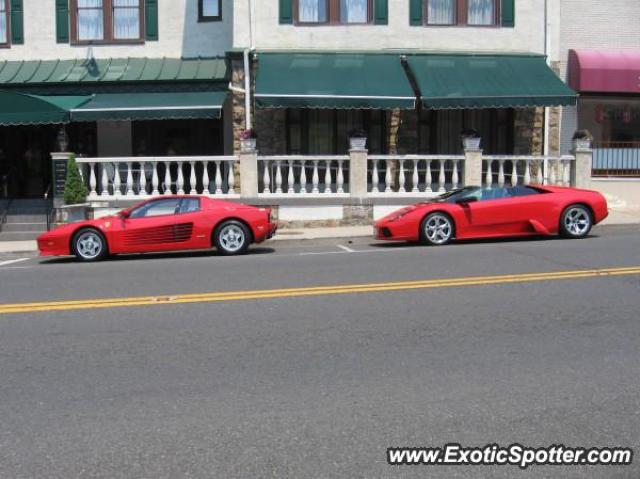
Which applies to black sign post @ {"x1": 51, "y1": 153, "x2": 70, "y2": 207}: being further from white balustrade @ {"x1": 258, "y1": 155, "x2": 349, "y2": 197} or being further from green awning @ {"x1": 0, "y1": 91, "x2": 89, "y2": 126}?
white balustrade @ {"x1": 258, "y1": 155, "x2": 349, "y2": 197}

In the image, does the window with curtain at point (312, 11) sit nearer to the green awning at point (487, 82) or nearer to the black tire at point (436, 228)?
the green awning at point (487, 82)

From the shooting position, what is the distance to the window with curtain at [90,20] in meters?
Result: 19.8

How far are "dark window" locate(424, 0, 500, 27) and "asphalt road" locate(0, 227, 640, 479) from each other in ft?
37.8

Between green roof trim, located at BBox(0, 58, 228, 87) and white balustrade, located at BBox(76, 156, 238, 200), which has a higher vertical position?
green roof trim, located at BBox(0, 58, 228, 87)

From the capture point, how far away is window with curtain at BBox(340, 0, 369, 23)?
19.0 metres

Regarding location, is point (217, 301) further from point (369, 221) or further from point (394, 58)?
point (394, 58)

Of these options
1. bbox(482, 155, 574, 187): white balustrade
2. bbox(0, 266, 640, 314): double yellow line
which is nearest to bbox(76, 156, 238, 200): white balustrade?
bbox(482, 155, 574, 187): white balustrade

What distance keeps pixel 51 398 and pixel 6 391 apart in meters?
0.41

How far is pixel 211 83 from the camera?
18.6 metres

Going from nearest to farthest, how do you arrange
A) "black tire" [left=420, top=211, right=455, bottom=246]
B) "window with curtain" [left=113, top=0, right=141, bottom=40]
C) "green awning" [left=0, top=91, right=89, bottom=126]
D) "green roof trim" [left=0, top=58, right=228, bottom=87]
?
"black tire" [left=420, top=211, right=455, bottom=246] < "green awning" [left=0, top=91, right=89, bottom=126] < "green roof trim" [left=0, top=58, right=228, bottom=87] < "window with curtain" [left=113, top=0, right=141, bottom=40]

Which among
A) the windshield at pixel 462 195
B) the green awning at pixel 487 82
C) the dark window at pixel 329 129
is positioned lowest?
the windshield at pixel 462 195

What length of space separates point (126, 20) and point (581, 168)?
Answer: 501 inches

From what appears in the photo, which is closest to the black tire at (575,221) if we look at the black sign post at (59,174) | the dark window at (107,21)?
the black sign post at (59,174)

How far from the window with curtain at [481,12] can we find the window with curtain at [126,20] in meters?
9.06
